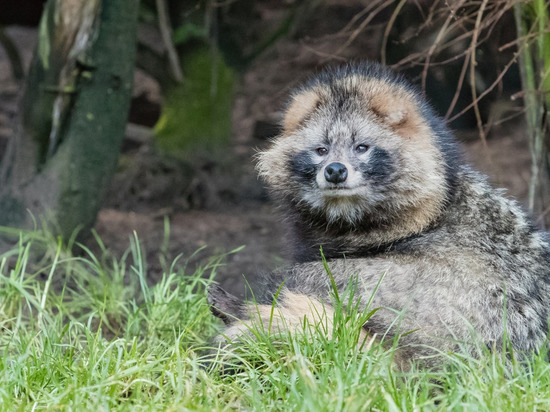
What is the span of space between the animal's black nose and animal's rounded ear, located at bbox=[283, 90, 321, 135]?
19.3 inches

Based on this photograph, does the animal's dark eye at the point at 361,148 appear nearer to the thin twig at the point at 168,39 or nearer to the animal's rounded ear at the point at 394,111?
the animal's rounded ear at the point at 394,111

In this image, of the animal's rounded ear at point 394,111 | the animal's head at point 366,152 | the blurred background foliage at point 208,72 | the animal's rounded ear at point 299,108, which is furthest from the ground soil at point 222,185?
the animal's rounded ear at point 394,111

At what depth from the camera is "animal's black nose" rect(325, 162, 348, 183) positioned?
4.13m

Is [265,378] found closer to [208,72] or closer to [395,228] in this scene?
[395,228]

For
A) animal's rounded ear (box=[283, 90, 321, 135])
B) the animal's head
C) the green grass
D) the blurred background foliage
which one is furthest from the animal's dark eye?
the blurred background foliage

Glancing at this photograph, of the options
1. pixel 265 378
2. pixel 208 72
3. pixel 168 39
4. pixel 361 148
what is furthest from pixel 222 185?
pixel 265 378

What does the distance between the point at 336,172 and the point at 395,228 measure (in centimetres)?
49

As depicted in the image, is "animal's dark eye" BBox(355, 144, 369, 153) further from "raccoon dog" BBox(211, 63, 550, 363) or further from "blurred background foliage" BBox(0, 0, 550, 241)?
"blurred background foliage" BBox(0, 0, 550, 241)

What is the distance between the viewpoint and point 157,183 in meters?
8.01

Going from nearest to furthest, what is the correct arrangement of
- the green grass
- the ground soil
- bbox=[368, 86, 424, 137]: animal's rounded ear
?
the green grass, bbox=[368, 86, 424, 137]: animal's rounded ear, the ground soil

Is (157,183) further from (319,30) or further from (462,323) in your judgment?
(462,323)

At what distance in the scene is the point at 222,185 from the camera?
27.7 feet

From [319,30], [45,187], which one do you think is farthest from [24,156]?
[319,30]

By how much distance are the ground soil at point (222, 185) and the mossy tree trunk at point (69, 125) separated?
0.77m
